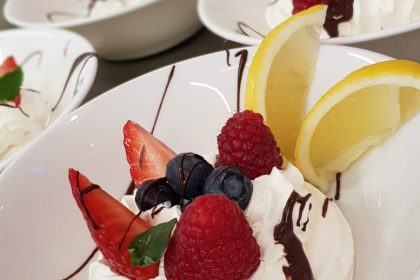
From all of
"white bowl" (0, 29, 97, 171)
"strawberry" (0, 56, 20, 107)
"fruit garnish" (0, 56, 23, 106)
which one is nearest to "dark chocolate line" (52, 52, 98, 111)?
"white bowl" (0, 29, 97, 171)

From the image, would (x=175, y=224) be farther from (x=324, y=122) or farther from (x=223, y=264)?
(x=324, y=122)

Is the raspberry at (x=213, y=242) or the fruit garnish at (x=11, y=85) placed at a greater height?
the raspberry at (x=213, y=242)

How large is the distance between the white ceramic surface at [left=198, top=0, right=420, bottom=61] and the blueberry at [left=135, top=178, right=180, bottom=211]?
0.46m

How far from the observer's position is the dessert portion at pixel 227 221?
794mm

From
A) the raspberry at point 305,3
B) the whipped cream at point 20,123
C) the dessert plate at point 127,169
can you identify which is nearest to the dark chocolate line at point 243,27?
the raspberry at point 305,3

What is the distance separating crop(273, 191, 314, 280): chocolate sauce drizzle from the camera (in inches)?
33.6

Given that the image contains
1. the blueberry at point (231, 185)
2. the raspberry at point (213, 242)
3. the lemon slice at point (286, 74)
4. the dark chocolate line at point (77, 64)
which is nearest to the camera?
the raspberry at point (213, 242)

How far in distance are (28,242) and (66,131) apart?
10.1 inches

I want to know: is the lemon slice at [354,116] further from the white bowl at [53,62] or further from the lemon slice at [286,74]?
the white bowl at [53,62]

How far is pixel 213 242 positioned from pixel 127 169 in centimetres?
47

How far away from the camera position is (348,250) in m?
0.91

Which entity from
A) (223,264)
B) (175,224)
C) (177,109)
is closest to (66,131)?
(177,109)

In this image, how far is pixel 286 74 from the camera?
107 centimetres

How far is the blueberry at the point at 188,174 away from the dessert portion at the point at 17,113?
0.71 metres
